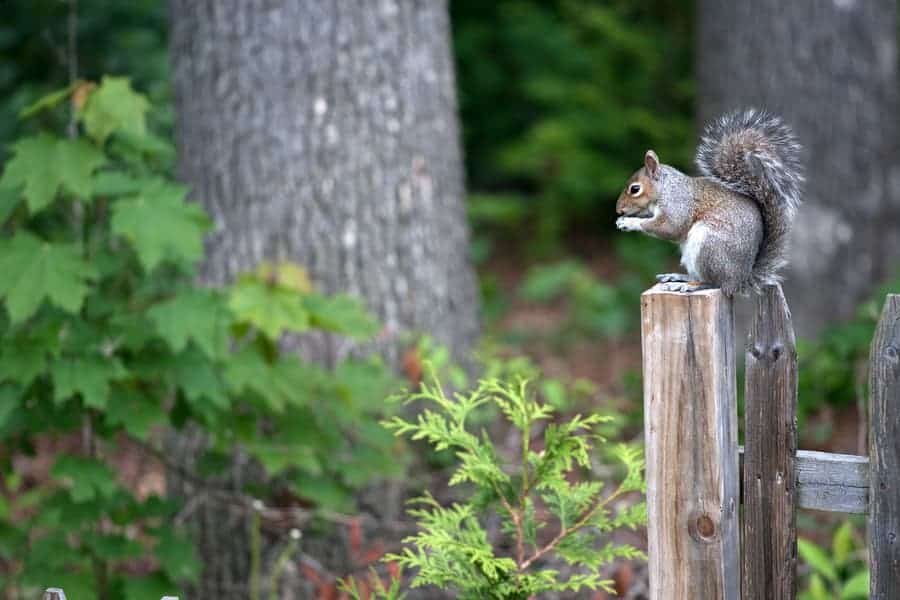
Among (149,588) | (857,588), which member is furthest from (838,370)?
(149,588)

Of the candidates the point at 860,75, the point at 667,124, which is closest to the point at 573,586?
the point at 860,75

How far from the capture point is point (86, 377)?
3047 millimetres

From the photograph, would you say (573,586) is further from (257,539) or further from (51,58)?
(51,58)

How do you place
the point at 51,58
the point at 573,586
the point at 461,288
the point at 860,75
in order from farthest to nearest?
the point at 51,58 → the point at 860,75 → the point at 461,288 → the point at 573,586

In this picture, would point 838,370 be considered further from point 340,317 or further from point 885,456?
point 885,456

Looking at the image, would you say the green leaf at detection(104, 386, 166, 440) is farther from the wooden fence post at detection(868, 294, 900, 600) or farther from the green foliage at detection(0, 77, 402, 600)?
the wooden fence post at detection(868, 294, 900, 600)

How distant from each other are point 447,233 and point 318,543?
4.13ft

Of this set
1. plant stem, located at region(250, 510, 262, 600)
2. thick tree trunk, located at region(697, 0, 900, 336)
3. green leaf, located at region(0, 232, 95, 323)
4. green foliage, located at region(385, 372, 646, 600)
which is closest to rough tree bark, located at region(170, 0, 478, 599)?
plant stem, located at region(250, 510, 262, 600)

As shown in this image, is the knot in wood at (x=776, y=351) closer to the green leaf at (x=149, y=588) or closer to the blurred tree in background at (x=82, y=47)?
the green leaf at (x=149, y=588)

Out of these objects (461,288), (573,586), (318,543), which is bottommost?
(318,543)

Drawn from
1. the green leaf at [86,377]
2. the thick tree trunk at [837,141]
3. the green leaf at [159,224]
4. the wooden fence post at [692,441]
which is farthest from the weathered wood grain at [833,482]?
the thick tree trunk at [837,141]

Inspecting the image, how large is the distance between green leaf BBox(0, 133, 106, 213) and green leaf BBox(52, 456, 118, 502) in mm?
777

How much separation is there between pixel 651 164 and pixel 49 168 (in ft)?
5.76

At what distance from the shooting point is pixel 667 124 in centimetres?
825
